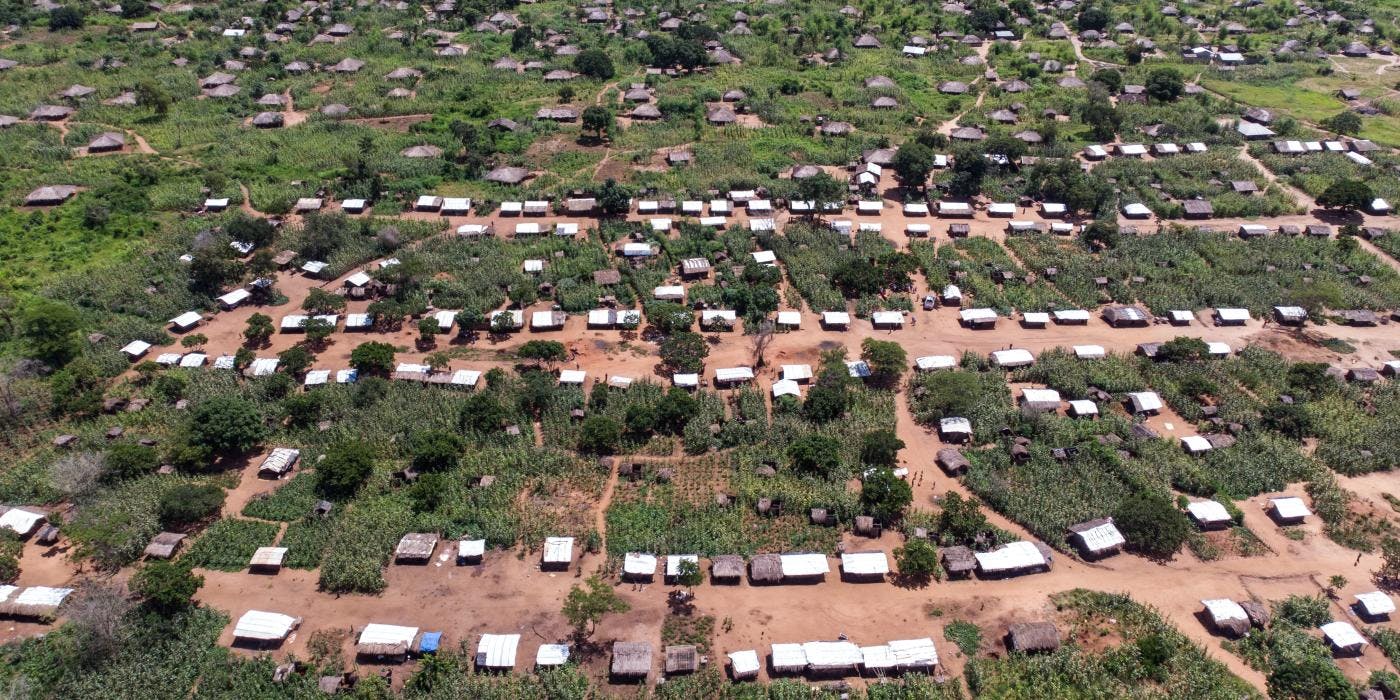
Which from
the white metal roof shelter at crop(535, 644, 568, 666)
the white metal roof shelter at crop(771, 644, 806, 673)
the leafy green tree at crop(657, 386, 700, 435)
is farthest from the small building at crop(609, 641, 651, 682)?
the leafy green tree at crop(657, 386, 700, 435)

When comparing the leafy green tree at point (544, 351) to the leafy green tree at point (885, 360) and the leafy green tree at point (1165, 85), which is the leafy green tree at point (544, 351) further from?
the leafy green tree at point (1165, 85)

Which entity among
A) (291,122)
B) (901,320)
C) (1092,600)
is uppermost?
(291,122)

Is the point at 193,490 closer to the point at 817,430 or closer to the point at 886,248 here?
the point at 817,430

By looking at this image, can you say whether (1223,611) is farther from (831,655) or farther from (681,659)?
(681,659)

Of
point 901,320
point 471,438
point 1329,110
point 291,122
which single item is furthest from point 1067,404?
point 291,122

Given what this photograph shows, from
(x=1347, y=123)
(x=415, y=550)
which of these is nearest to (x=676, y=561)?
(x=415, y=550)

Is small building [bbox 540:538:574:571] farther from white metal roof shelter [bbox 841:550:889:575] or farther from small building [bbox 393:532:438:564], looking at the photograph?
white metal roof shelter [bbox 841:550:889:575]

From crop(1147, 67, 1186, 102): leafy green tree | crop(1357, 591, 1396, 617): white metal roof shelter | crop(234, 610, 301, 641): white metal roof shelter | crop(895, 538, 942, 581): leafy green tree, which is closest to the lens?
crop(234, 610, 301, 641): white metal roof shelter
